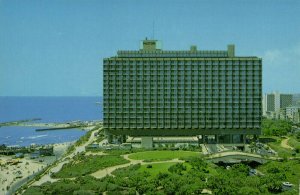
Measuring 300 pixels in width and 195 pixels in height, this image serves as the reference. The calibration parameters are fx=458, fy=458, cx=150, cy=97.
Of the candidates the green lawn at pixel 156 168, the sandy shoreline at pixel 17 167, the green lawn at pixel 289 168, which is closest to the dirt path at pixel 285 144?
the green lawn at pixel 289 168

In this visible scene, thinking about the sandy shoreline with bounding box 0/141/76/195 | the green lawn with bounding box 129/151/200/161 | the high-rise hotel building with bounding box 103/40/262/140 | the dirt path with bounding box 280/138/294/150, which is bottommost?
the sandy shoreline with bounding box 0/141/76/195

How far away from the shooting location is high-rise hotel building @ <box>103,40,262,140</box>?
142m

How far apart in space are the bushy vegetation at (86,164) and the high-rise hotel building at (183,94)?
2232 cm

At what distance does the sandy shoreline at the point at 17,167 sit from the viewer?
113 meters

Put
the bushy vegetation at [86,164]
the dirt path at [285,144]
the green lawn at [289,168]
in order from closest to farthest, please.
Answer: the green lawn at [289,168]
the bushy vegetation at [86,164]
the dirt path at [285,144]

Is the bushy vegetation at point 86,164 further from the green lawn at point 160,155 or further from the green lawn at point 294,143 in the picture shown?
the green lawn at point 294,143

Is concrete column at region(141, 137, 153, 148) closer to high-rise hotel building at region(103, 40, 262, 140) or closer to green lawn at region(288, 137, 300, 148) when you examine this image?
high-rise hotel building at region(103, 40, 262, 140)

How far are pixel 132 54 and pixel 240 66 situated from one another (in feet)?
113

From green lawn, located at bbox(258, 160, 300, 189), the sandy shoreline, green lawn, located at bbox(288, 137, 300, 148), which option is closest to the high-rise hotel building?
green lawn, located at bbox(288, 137, 300, 148)

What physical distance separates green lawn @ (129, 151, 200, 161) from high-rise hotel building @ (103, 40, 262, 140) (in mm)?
15339

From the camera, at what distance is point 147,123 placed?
143000mm

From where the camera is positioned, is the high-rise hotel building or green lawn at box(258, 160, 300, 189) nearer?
green lawn at box(258, 160, 300, 189)

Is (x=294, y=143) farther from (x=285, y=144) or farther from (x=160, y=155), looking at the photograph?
(x=160, y=155)

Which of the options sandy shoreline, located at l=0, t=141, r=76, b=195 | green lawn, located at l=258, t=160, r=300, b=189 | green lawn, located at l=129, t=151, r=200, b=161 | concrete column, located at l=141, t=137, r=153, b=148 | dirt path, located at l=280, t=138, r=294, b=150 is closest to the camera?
green lawn, located at l=258, t=160, r=300, b=189
